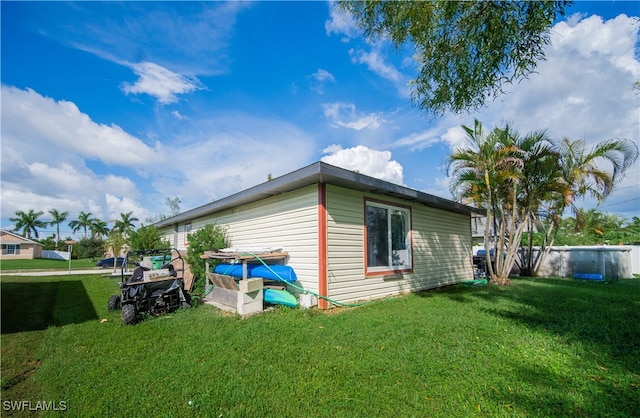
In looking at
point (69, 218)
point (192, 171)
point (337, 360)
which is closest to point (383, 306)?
point (337, 360)

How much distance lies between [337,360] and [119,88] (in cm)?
899

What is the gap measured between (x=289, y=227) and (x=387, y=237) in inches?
101

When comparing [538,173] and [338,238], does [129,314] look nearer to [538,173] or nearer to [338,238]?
[338,238]

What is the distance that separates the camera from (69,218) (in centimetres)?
5050

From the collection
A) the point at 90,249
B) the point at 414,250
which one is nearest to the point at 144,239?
the point at 414,250

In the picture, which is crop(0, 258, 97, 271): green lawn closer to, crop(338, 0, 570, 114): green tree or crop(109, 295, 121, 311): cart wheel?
crop(109, 295, 121, 311): cart wheel

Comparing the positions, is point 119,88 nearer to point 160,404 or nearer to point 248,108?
point 248,108

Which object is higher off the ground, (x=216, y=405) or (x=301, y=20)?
(x=301, y=20)

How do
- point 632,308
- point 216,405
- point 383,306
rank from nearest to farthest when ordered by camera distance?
point 216,405, point 632,308, point 383,306

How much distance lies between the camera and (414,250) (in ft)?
26.1

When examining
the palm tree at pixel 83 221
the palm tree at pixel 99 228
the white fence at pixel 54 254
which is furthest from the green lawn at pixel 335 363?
the palm tree at pixel 83 221

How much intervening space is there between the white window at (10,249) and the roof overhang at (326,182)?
146 ft

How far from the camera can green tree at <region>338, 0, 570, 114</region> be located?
3752mm

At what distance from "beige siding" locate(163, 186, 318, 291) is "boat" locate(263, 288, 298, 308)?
1.67 feet
